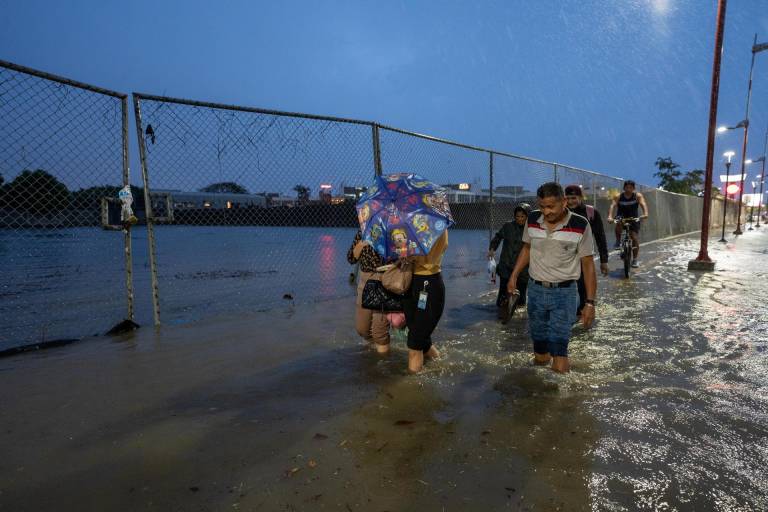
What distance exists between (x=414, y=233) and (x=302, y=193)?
17.5ft

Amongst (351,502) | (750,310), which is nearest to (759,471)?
(351,502)

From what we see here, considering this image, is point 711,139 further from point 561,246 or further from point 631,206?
point 561,246

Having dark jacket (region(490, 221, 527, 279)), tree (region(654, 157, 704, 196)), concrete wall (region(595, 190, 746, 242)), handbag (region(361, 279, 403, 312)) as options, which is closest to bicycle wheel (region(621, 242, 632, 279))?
dark jacket (region(490, 221, 527, 279))

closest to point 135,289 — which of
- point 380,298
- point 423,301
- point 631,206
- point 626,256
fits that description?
point 380,298

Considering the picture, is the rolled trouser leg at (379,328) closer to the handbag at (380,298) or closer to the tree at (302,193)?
the handbag at (380,298)

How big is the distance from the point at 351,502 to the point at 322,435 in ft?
2.38

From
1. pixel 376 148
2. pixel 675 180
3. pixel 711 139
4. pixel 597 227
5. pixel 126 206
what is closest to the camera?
pixel 126 206

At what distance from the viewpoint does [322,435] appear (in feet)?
9.68

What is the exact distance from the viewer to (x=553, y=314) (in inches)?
155

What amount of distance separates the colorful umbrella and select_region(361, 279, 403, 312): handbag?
1.04 feet

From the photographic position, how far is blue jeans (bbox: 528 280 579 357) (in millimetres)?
3859

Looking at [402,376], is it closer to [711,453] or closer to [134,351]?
[711,453]

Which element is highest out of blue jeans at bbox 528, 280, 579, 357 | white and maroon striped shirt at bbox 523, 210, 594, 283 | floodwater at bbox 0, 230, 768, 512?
white and maroon striped shirt at bbox 523, 210, 594, 283

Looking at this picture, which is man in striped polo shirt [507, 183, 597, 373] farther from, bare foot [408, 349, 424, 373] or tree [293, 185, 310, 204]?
tree [293, 185, 310, 204]
